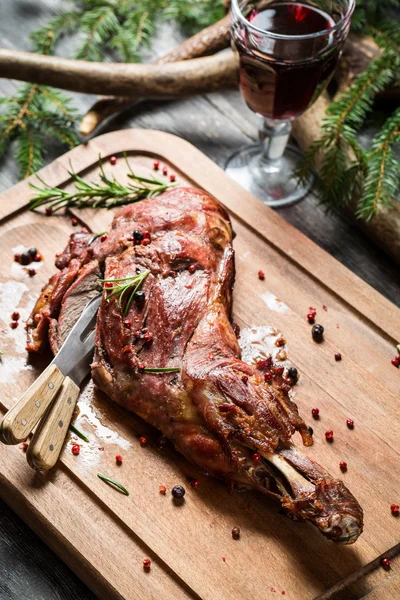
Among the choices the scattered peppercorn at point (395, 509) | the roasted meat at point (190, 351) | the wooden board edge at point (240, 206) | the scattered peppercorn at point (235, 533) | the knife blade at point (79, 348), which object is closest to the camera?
the roasted meat at point (190, 351)

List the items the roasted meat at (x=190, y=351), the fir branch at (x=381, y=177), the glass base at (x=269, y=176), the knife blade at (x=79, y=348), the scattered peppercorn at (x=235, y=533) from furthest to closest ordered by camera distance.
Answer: the glass base at (x=269, y=176), the fir branch at (x=381, y=177), the knife blade at (x=79, y=348), the scattered peppercorn at (x=235, y=533), the roasted meat at (x=190, y=351)

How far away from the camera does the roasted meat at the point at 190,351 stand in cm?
290

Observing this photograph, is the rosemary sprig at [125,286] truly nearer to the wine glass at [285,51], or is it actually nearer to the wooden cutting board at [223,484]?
the wooden cutting board at [223,484]

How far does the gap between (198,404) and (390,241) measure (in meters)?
1.63

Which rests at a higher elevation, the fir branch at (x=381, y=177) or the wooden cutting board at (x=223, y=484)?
the fir branch at (x=381, y=177)

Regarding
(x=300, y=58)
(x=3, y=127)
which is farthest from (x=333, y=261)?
(x=3, y=127)

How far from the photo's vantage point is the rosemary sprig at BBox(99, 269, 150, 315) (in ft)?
10.6

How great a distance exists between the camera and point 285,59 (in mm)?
3578

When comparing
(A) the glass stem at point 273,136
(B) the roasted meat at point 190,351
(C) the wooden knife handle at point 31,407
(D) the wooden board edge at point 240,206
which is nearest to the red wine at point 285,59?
(A) the glass stem at point 273,136

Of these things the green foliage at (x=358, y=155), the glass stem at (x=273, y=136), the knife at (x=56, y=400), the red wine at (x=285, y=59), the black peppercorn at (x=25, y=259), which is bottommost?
the black peppercorn at (x=25, y=259)

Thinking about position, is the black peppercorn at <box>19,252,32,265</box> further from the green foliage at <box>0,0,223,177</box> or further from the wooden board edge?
the green foliage at <box>0,0,223,177</box>

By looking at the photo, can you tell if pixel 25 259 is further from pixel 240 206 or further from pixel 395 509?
pixel 395 509

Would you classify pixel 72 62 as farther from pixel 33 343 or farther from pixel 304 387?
pixel 304 387

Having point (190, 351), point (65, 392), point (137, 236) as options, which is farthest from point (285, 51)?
point (65, 392)
